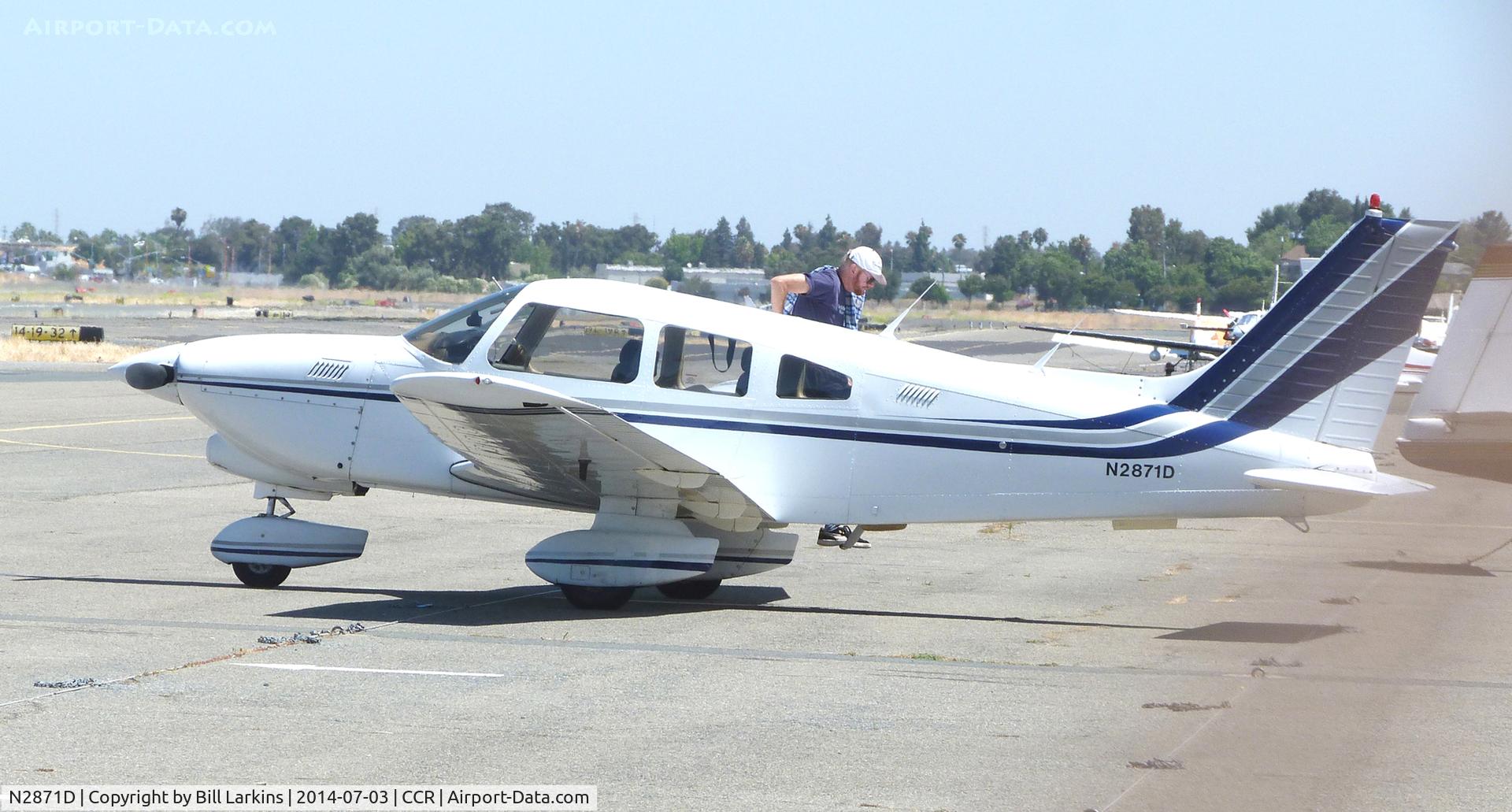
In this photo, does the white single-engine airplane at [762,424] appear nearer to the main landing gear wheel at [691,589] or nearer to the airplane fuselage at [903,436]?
the airplane fuselage at [903,436]

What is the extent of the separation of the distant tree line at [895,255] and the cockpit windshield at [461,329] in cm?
254

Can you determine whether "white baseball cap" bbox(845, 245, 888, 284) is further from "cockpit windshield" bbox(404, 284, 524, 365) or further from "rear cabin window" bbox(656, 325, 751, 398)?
"cockpit windshield" bbox(404, 284, 524, 365)

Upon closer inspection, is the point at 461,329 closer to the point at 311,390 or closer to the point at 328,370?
the point at 328,370

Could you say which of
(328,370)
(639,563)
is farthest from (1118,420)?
(328,370)

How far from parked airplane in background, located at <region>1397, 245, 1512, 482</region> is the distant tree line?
0.57 ft

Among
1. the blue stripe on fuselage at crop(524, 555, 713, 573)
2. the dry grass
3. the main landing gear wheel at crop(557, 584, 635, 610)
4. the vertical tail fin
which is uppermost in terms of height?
the vertical tail fin

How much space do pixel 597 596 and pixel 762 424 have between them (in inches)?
59.8

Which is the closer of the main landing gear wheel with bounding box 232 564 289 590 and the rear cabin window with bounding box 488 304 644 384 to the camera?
the rear cabin window with bounding box 488 304 644 384

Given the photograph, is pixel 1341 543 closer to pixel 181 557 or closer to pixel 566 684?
pixel 566 684

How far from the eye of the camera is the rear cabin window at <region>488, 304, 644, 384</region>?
345 inches

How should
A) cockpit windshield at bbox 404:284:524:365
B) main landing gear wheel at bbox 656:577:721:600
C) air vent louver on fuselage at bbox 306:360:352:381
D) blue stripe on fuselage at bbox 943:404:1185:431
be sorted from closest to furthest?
blue stripe on fuselage at bbox 943:404:1185:431
cockpit windshield at bbox 404:284:524:365
air vent louver on fuselage at bbox 306:360:352:381
main landing gear wheel at bbox 656:577:721:600

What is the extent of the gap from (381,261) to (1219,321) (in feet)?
86.9

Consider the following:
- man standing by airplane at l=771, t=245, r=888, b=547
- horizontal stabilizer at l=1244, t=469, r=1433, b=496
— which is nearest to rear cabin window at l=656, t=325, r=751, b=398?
man standing by airplane at l=771, t=245, r=888, b=547

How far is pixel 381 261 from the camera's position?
143ft
